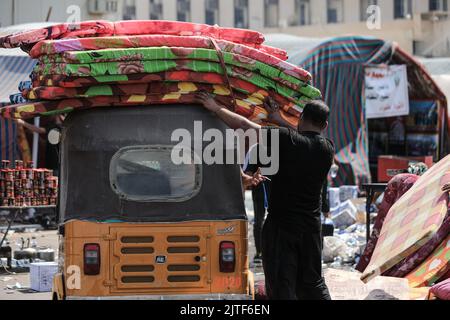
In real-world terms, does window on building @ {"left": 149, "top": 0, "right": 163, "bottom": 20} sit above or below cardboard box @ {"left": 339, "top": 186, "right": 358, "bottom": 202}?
above

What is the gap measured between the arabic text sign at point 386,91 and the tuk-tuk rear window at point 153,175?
50.7 feet

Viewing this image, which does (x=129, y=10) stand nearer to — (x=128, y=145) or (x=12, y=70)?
(x=12, y=70)

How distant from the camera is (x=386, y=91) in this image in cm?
2286

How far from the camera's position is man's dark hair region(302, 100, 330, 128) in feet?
23.3

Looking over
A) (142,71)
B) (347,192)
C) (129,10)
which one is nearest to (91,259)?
(142,71)

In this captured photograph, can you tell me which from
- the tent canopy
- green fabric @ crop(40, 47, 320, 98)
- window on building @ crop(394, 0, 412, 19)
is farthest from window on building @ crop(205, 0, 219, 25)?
green fabric @ crop(40, 47, 320, 98)

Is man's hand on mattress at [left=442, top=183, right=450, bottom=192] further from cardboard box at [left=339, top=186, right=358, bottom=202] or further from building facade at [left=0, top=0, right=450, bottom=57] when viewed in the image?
building facade at [left=0, top=0, right=450, bottom=57]

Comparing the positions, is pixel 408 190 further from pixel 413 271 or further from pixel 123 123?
pixel 123 123

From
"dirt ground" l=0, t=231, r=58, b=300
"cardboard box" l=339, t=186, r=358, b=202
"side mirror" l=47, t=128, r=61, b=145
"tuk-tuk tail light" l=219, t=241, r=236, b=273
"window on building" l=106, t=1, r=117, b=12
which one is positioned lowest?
"dirt ground" l=0, t=231, r=58, b=300

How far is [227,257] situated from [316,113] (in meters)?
1.33

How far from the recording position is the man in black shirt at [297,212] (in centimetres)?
702

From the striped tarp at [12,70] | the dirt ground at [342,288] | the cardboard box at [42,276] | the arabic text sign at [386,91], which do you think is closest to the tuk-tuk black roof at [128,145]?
the dirt ground at [342,288]

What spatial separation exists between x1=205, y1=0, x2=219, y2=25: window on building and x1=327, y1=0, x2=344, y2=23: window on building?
6017 mm

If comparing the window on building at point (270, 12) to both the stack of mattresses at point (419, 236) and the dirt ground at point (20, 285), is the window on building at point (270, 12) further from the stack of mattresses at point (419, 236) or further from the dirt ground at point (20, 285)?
the stack of mattresses at point (419, 236)
